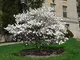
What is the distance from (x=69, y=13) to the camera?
48125 mm

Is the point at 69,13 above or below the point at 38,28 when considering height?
above

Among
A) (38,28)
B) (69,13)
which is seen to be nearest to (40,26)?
(38,28)

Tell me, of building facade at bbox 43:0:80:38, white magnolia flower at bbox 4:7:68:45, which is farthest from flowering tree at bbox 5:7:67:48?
building facade at bbox 43:0:80:38

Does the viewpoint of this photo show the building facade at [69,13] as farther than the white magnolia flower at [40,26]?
Yes

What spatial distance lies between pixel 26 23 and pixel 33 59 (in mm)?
3082

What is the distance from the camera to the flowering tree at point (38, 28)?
1631cm

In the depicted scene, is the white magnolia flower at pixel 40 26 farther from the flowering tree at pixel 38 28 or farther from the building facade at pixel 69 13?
the building facade at pixel 69 13

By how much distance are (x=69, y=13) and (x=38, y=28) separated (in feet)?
106

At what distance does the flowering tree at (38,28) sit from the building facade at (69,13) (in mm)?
29675

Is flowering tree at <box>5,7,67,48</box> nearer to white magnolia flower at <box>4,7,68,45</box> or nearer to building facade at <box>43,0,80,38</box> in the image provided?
white magnolia flower at <box>4,7,68,45</box>

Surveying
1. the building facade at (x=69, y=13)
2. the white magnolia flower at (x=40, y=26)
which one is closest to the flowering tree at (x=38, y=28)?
the white magnolia flower at (x=40, y=26)

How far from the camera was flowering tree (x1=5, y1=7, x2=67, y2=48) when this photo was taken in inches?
642

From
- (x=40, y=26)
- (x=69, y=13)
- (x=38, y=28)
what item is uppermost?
(x=69, y=13)

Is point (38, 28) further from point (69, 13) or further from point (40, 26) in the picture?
point (69, 13)
